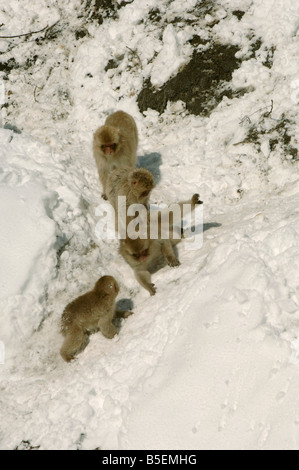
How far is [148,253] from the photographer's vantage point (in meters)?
5.81

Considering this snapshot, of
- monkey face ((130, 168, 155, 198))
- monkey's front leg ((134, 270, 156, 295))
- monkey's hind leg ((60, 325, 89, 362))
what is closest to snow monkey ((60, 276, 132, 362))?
monkey's hind leg ((60, 325, 89, 362))

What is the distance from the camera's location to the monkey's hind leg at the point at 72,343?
203 inches

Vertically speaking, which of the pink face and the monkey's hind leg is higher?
the pink face

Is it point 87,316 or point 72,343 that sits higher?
point 87,316

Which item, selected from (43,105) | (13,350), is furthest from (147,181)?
(43,105)

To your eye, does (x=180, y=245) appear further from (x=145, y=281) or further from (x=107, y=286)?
(x=107, y=286)

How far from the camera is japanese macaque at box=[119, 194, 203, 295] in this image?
5.74m

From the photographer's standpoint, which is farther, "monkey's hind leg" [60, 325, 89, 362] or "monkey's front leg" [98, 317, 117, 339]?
"monkey's front leg" [98, 317, 117, 339]

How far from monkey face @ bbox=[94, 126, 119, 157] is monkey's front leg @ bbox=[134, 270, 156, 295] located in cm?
231

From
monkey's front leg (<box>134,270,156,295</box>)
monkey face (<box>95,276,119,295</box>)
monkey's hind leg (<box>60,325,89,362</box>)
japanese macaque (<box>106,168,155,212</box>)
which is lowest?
monkey's hind leg (<box>60,325,89,362</box>)

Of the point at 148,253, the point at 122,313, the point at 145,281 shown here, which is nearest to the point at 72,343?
the point at 122,313

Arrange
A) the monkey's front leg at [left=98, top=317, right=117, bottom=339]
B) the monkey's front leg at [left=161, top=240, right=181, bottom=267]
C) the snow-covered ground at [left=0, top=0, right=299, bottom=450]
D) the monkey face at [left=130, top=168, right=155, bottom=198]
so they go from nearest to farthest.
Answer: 1. the snow-covered ground at [left=0, top=0, right=299, bottom=450]
2. the monkey's front leg at [left=98, top=317, right=117, bottom=339]
3. the monkey's front leg at [left=161, top=240, right=181, bottom=267]
4. the monkey face at [left=130, top=168, right=155, bottom=198]

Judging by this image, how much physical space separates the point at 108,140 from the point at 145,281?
2.52 metres

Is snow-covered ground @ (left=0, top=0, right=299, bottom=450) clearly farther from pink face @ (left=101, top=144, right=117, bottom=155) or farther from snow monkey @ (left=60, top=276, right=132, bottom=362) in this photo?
pink face @ (left=101, top=144, right=117, bottom=155)
